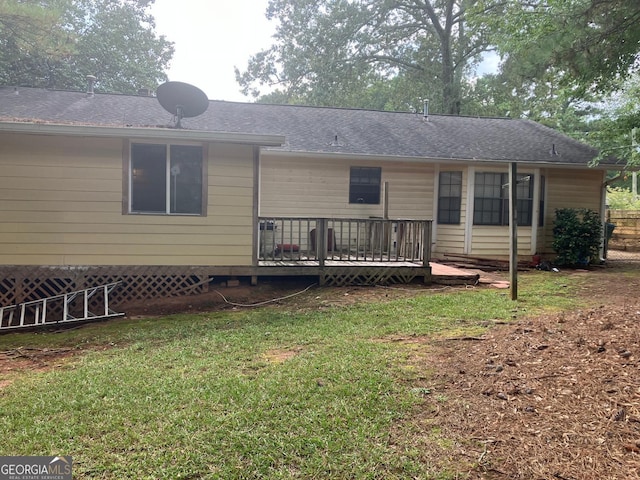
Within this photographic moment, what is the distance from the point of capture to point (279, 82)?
2416 cm

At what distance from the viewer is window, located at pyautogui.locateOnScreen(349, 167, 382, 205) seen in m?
11.0

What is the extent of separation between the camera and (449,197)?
11.3m

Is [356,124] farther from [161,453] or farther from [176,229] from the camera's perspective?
[161,453]

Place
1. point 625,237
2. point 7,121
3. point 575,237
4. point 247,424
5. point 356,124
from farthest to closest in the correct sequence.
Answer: point 625,237, point 356,124, point 575,237, point 7,121, point 247,424

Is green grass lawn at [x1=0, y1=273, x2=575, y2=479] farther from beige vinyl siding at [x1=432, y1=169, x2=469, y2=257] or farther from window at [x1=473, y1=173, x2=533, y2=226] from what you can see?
window at [x1=473, y1=173, x2=533, y2=226]

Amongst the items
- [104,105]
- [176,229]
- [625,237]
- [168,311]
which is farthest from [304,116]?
[625,237]

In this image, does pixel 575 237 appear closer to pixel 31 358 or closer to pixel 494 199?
pixel 494 199

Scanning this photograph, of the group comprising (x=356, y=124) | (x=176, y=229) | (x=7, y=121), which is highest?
(x=356, y=124)

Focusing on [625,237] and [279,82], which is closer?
[625,237]

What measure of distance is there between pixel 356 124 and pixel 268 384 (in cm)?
1051

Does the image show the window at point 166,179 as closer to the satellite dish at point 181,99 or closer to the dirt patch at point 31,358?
the satellite dish at point 181,99

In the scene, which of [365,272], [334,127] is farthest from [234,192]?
[334,127]

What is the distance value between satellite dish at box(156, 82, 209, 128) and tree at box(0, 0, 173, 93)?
973cm

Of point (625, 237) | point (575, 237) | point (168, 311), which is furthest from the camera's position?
point (625, 237)
